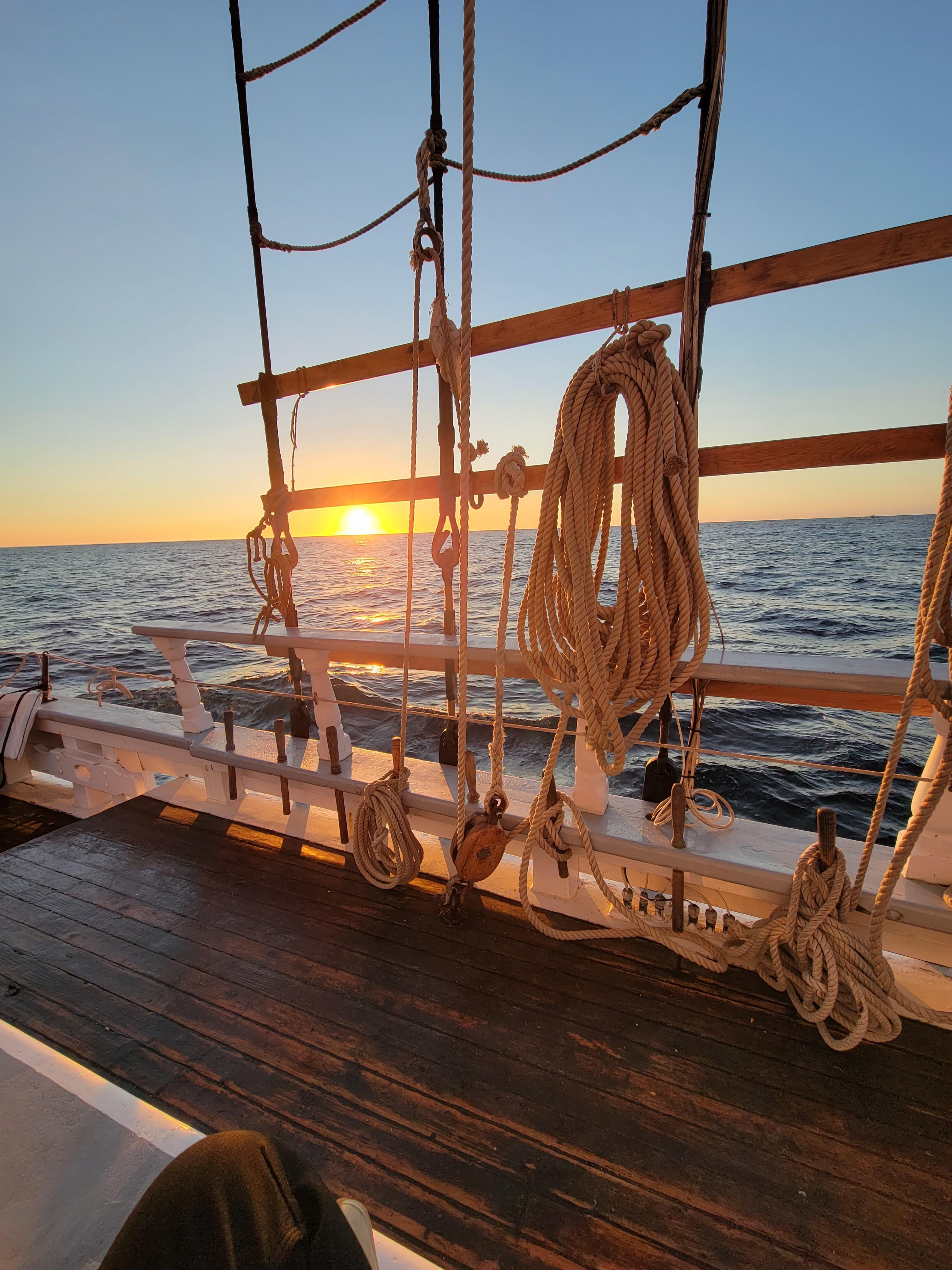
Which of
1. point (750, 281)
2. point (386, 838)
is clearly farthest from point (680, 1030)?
point (750, 281)

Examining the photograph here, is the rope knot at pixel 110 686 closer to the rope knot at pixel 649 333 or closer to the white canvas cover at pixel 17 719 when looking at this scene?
the white canvas cover at pixel 17 719

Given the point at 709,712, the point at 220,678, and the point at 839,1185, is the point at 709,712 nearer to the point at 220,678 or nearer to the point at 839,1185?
the point at 839,1185

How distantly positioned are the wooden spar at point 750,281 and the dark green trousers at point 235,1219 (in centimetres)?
214

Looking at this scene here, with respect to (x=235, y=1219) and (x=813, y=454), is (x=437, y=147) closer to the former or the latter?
(x=813, y=454)

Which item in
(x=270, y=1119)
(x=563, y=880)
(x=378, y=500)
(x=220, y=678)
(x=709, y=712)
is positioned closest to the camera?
(x=270, y=1119)

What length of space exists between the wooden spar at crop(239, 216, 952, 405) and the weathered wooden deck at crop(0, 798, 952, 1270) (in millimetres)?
2089

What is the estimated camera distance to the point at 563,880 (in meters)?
1.98

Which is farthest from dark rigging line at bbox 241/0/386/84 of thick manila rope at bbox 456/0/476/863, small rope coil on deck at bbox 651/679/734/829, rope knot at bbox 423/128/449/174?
small rope coil on deck at bbox 651/679/734/829

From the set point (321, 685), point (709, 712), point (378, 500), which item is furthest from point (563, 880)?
point (709, 712)

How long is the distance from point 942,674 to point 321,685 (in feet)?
9.59

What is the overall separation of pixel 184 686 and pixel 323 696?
85 cm

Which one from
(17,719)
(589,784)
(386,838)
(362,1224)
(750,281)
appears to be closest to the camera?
(362,1224)

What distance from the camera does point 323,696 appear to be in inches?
96.7

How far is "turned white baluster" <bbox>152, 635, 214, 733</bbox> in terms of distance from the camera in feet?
8.89
